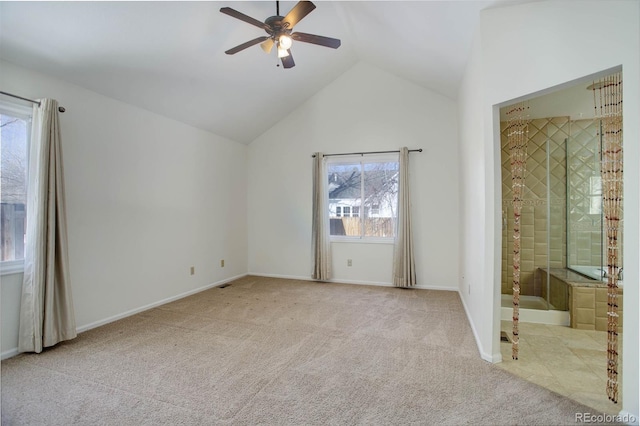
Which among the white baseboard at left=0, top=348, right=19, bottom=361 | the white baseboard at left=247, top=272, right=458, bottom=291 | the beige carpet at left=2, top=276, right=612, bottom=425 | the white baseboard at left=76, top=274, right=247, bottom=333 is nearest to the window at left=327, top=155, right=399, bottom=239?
the white baseboard at left=247, top=272, right=458, bottom=291

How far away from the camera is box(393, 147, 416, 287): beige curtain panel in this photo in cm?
448

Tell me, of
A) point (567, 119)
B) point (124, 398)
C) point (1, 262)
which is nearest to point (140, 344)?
point (124, 398)

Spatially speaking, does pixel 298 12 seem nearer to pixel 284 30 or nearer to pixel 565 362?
pixel 284 30

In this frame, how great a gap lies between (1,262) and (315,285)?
3.63 meters

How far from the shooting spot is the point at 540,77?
1.96 metres

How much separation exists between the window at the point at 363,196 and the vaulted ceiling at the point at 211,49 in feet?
4.70

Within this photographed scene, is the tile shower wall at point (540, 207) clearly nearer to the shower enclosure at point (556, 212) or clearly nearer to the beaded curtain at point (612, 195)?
the shower enclosure at point (556, 212)

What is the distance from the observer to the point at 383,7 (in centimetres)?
291

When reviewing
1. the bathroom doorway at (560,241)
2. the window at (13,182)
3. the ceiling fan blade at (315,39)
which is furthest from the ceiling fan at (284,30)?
the bathroom doorway at (560,241)

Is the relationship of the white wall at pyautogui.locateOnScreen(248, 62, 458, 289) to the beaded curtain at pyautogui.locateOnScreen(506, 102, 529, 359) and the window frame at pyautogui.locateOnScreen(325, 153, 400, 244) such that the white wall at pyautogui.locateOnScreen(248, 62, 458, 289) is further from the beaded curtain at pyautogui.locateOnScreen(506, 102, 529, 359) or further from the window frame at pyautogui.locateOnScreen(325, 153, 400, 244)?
the beaded curtain at pyautogui.locateOnScreen(506, 102, 529, 359)

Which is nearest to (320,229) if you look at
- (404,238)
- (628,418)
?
(404,238)

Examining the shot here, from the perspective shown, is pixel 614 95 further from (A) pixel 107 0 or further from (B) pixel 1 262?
(B) pixel 1 262

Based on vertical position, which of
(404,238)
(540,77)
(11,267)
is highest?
(540,77)

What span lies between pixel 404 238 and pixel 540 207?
1830mm
